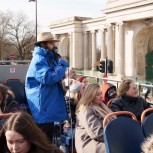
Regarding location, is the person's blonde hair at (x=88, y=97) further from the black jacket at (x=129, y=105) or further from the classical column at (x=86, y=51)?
the classical column at (x=86, y=51)

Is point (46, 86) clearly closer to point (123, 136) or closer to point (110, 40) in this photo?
point (123, 136)

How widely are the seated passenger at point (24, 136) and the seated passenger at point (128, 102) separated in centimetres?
383

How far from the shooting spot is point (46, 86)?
5668 mm

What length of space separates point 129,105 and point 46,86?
1772 millimetres

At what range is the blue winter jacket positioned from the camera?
555 cm

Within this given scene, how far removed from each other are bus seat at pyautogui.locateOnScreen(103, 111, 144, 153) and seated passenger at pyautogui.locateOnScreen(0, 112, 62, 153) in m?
1.43

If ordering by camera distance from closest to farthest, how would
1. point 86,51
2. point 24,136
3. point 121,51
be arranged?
point 24,136
point 121,51
point 86,51

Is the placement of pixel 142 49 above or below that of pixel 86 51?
below

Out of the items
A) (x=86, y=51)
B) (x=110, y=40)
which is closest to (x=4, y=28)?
(x=86, y=51)

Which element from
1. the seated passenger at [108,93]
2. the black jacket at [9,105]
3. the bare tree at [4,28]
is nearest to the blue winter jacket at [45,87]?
the black jacket at [9,105]

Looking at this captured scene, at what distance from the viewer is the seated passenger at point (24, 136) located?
2.71 m

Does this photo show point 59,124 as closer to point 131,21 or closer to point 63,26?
point 131,21

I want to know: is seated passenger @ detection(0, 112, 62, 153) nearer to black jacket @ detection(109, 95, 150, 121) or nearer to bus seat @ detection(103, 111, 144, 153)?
bus seat @ detection(103, 111, 144, 153)

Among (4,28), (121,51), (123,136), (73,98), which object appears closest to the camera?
(123,136)
